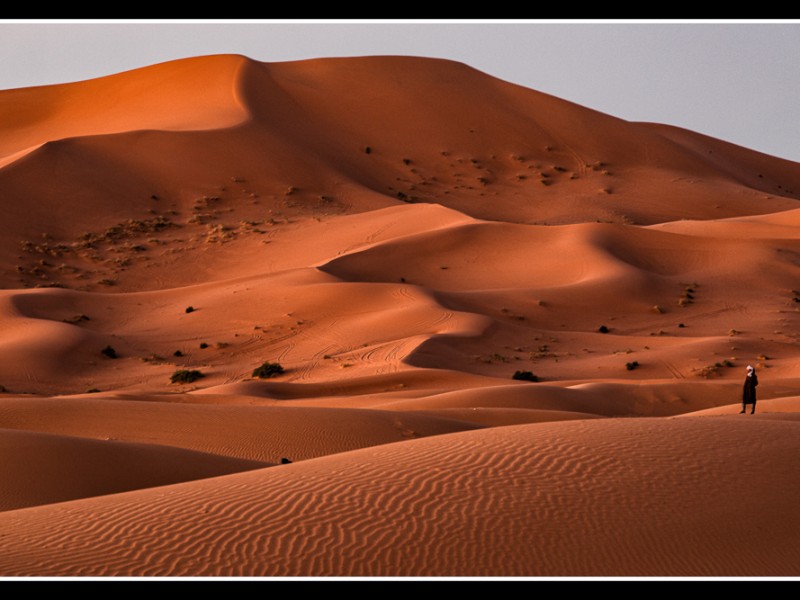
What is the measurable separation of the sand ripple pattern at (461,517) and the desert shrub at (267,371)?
20304 mm

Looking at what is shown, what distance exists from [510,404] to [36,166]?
40.9m

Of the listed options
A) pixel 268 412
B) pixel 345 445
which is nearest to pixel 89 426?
pixel 268 412

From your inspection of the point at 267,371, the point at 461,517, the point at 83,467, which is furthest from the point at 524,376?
the point at 461,517

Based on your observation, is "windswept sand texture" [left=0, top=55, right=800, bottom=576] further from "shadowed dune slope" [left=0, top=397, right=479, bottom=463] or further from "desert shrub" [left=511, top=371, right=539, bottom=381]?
"desert shrub" [left=511, top=371, right=539, bottom=381]

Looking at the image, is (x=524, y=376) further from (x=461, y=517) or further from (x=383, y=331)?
(x=461, y=517)

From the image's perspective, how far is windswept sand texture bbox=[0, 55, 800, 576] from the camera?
320 inches

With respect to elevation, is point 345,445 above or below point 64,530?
below

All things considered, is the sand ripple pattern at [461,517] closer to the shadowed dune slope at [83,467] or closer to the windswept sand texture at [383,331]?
the windswept sand texture at [383,331]

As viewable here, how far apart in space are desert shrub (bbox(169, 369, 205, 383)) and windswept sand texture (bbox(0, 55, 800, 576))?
439 mm

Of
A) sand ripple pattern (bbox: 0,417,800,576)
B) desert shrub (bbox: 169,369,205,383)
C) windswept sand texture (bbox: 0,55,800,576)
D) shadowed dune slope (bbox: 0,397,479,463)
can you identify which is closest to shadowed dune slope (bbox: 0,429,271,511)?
windswept sand texture (bbox: 0,55,800,576)

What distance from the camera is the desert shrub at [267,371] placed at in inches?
1219

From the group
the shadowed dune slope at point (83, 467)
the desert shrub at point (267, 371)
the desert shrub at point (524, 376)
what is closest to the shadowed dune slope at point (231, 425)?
the shadowed dune slope at point (83, 467)

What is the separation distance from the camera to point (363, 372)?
29.6 m

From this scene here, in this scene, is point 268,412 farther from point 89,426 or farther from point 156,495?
point 156,495
